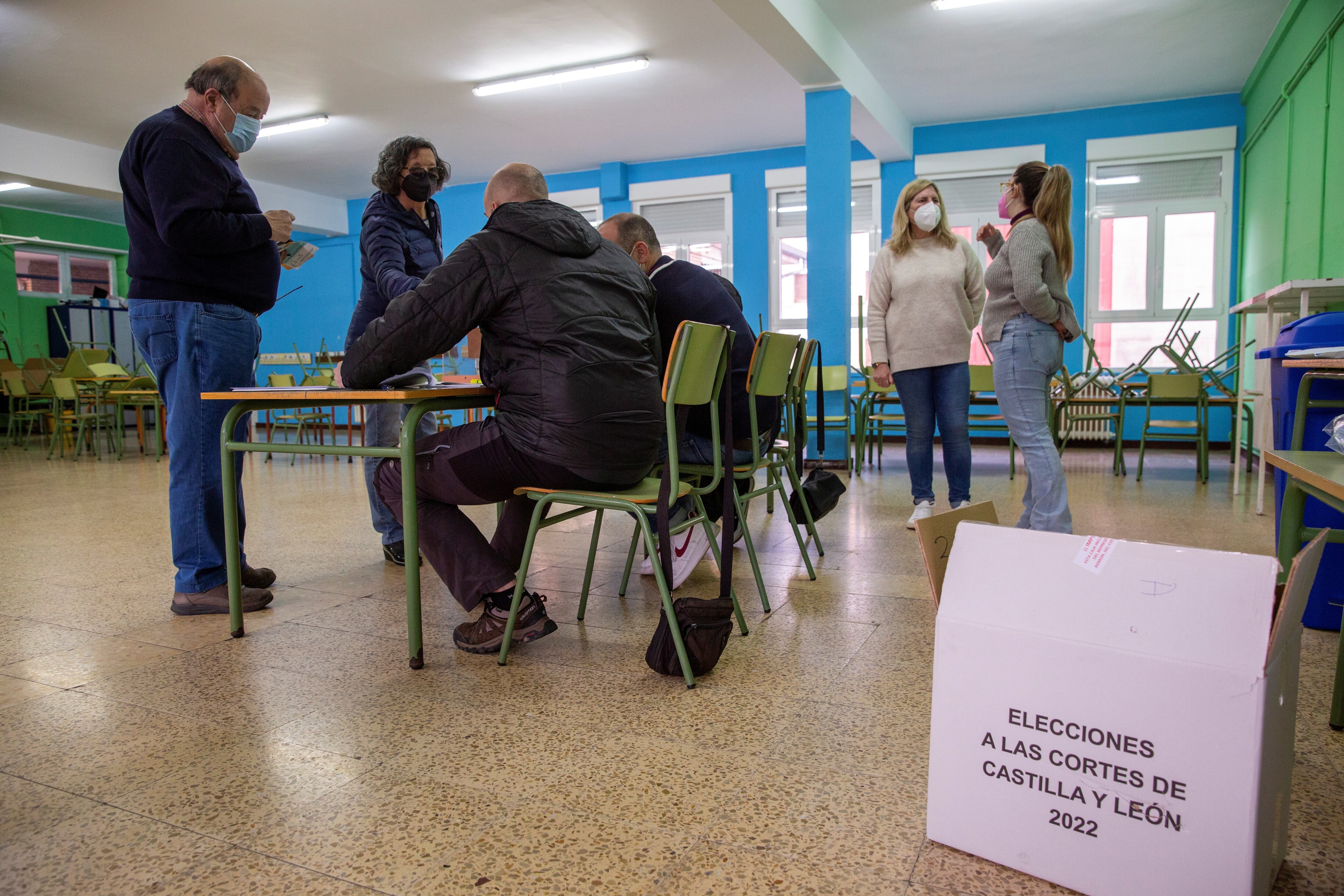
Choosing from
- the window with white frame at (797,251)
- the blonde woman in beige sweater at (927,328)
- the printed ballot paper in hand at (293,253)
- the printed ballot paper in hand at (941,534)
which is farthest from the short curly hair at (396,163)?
the window with white frame at (797,251)

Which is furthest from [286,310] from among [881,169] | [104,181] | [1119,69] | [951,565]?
[951,565]

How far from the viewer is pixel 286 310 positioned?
11500 mm

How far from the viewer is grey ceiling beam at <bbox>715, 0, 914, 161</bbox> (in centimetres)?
474

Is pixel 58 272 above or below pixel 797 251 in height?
above

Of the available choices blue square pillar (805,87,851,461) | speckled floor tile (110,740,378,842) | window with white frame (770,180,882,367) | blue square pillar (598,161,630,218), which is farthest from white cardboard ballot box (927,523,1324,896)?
blue square pillar (598,161,630,218)

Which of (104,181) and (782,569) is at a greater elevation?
(104,181)

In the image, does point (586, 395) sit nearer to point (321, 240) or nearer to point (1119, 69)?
point (1119, 69)

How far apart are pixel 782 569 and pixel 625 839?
1672mm

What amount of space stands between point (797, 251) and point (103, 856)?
27.8ft

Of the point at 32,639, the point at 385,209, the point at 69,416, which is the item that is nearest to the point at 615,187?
the point at 69,416

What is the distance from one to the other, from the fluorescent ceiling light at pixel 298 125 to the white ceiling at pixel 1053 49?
465cm

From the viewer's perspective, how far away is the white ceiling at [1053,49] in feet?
17.7

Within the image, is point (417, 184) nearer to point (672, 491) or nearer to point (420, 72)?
point (672, 491)

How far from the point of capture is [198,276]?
2.19 m
